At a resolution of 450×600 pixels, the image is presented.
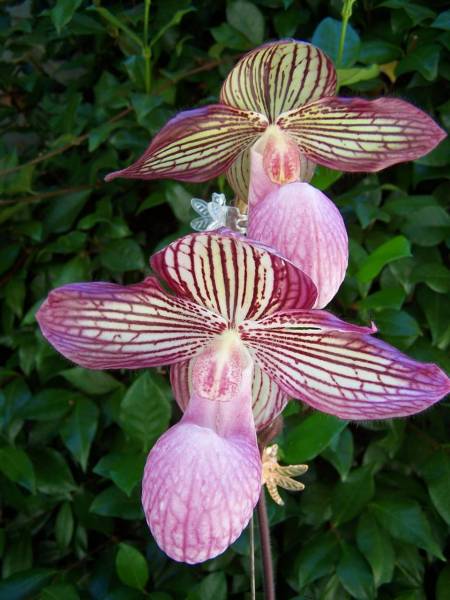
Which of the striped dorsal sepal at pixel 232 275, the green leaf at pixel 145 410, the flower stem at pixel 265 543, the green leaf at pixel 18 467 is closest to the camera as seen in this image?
the striped dorsal sepal at pixel 232 275

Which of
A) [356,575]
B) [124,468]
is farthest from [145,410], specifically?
[356,575]

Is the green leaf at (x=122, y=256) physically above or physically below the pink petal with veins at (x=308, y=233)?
below

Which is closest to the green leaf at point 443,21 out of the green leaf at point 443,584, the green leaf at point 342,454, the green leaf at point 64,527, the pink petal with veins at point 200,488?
the green leaf at point 342,454

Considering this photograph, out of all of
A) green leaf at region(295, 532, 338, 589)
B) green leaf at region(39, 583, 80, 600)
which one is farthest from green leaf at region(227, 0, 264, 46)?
green leaf at region(39, 583, 80, 600)

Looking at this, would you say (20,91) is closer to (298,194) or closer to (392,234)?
(392,234)

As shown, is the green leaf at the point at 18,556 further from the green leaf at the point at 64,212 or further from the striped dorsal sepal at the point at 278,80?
the striped dorsal sepal at the point at 278,80

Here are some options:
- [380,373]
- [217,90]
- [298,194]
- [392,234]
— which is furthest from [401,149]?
[217,90]

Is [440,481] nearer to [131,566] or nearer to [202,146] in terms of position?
[131,566]
